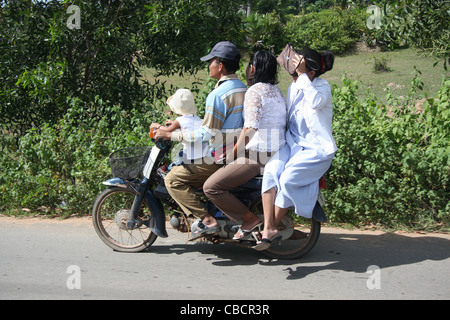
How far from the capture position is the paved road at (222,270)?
423cm

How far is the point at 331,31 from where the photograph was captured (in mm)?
28812

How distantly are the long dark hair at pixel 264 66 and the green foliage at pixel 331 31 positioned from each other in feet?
74.6

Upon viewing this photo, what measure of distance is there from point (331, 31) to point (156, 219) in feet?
84.6

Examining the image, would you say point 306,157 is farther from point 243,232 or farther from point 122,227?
point 122,227

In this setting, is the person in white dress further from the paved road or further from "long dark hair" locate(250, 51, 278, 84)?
the paved road

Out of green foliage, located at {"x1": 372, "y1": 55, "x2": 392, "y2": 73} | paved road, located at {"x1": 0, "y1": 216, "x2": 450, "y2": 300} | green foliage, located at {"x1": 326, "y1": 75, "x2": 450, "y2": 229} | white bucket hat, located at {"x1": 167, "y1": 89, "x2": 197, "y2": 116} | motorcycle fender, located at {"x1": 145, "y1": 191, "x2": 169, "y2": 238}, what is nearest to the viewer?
paved road, located at {"x1": 0, "y1": 216, "x2": 450, "y2": 300}

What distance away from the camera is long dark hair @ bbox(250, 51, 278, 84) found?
460 cm

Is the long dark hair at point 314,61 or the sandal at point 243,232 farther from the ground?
the long dark hair at point 314,61

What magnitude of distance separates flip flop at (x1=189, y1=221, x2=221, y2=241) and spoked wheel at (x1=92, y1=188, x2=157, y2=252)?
0.55 meters

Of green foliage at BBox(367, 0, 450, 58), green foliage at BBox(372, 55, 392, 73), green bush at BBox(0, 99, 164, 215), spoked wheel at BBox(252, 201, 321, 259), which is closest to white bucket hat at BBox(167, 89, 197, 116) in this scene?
spoked wheel at BBox(252, 201, 321, 259)

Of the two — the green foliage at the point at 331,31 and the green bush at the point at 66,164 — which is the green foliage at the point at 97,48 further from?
the green foliage at the point at 331,31

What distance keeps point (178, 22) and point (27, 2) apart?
86.6 inches

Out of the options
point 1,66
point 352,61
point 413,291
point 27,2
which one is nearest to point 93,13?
point 27,2

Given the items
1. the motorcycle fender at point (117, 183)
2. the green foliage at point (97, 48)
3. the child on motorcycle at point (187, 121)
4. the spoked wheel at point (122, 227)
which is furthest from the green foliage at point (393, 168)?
the green foliage at point (97, 48)
